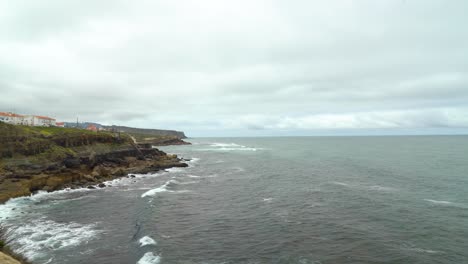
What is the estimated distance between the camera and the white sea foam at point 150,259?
22453 mm

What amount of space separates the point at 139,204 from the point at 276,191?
22508 mm

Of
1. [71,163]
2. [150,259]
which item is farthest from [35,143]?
[150,259]

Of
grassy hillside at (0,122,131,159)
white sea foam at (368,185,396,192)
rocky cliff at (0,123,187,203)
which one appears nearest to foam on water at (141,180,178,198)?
rocky cliff at (0,123,187,203)

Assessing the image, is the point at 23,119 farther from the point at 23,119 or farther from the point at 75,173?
the point at 75,173

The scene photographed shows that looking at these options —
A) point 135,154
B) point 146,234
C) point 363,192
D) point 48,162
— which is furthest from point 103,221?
point 135,154

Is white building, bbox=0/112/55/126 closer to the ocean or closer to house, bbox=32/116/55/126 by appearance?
house, bbox=32/116/55/126

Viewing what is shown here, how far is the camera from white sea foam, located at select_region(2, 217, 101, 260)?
2516 centimetres

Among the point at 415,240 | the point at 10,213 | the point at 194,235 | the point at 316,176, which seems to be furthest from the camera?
the point at 316,176

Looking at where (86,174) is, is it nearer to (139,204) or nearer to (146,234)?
(139,204)

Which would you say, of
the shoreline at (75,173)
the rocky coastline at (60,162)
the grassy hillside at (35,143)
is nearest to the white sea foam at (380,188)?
the shoreline at (75,173)

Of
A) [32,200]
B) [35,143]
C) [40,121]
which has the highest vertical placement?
[40,121]

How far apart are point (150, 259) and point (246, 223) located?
483 inches

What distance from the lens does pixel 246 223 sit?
105 ft

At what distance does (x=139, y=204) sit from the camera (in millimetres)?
40562
